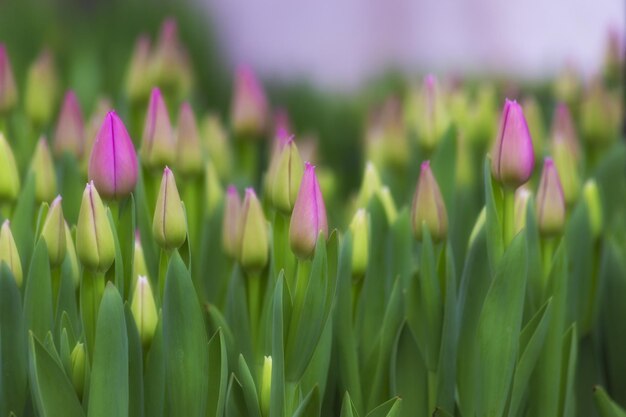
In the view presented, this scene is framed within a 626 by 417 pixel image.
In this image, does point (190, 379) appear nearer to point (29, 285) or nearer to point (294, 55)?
point (29, 285)

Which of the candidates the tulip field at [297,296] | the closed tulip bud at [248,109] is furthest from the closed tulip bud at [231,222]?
the closed tulip bud at [248,109]

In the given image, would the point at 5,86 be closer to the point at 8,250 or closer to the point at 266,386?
the point at 8,250

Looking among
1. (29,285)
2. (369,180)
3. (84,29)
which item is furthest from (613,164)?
(84,29)

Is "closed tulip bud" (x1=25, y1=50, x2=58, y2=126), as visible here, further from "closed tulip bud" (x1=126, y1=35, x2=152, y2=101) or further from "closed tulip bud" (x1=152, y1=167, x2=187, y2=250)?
"closed tulip bud" (x1=152, y1=167, x2=187, y2=250)

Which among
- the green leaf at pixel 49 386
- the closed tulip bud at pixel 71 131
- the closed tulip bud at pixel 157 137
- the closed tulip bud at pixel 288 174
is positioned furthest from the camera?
the closed tulip bud at pixel 71 131

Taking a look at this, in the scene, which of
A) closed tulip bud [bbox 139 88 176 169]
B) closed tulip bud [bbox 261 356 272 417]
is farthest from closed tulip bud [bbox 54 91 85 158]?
closed tulip bud [bbox 261 356 272 417]

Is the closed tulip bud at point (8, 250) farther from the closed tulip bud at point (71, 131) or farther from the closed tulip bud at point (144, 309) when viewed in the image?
the closed tulip bud at point (71, 131)
